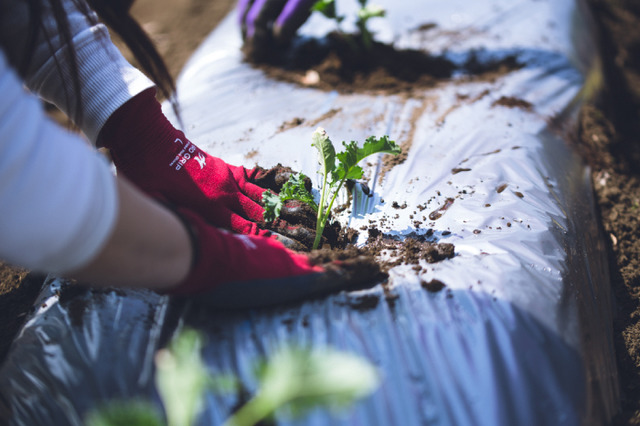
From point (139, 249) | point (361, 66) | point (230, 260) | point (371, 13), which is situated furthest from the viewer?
point (361, 66)

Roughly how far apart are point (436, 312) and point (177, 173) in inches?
33.8

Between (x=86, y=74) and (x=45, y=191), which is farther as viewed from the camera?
(x=86, y=74)

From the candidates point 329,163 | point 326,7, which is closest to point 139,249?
point 329,163

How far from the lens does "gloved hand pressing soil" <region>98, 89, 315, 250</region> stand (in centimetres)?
128

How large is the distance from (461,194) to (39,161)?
1.16m

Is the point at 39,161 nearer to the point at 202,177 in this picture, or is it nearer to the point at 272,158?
the point at 202,177

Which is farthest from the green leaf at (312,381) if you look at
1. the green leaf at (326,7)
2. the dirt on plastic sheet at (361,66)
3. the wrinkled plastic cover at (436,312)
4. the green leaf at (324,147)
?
the green leaf at (326,7)

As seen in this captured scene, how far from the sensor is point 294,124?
1727 mm

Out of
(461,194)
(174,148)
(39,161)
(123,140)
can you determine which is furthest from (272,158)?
(39,161)

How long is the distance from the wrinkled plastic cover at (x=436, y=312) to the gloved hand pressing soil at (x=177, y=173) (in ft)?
0.80

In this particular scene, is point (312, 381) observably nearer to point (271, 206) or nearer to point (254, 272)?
point (254, 272)

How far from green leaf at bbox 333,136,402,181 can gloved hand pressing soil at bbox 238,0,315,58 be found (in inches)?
49.9

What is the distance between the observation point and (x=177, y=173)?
129cm

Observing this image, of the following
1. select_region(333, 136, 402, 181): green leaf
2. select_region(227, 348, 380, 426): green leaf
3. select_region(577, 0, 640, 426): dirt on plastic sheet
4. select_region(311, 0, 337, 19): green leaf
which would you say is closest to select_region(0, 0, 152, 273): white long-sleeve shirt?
select_region(227, 348, 380, 426): green leaf
